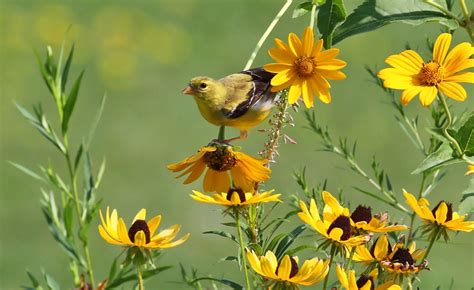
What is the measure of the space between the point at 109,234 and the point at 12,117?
169 inches

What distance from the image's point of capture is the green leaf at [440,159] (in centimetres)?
94

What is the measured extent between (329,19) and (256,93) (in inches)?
4.4

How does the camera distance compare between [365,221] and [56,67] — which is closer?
[365,221]

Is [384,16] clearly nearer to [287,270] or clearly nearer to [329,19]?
[329,19]

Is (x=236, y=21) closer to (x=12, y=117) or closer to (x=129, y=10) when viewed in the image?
(x=129, y=10)

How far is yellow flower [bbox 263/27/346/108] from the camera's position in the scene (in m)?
0.92

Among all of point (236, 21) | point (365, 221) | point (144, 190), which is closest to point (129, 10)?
point (236, 21)

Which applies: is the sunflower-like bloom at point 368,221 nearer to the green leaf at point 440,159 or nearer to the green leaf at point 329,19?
the green leaf at point 440,159

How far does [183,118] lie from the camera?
16.0 ft

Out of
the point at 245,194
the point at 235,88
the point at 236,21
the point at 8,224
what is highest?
the point at 236,21

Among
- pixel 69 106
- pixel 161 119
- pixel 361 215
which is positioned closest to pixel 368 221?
pixel 361 215

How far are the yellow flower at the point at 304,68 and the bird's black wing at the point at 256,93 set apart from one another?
4 centimetres

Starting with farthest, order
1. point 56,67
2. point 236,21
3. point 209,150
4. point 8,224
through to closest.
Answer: point 236,21 < point 8,224 < point 56,67 < point 209,150

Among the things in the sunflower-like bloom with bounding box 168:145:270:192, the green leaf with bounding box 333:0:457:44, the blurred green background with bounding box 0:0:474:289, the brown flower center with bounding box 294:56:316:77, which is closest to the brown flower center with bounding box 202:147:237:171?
the sunflower-like bloom with bounding box 168:145:270:192
